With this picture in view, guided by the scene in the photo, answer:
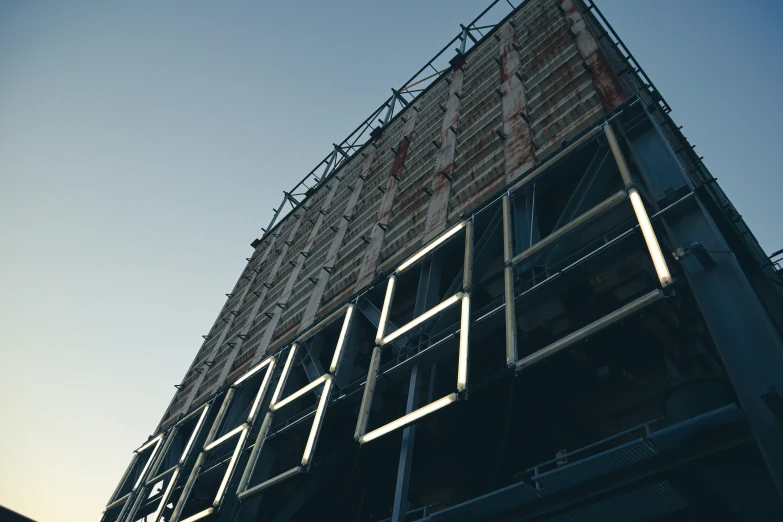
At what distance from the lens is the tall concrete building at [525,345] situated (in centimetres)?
580

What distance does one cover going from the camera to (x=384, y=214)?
1784 centimetres

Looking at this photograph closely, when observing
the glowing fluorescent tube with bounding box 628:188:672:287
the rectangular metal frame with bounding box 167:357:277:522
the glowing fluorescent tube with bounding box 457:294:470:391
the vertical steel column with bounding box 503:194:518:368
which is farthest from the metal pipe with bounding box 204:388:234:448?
the glowing fluorescent tube with bounding box 628:188:672:287

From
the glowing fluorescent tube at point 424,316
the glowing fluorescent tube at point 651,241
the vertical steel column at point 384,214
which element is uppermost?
the vertical steel column at point 384,214

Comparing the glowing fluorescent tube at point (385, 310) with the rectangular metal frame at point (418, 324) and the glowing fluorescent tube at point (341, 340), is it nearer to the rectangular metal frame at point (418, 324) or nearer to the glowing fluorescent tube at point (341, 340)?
the rectangular metal frame at point (418, 324)

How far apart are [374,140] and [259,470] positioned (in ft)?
64.2

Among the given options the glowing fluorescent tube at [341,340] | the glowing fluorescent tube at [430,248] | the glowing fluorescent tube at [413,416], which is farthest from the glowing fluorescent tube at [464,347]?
the glowing fluorescent tube at [341,340]

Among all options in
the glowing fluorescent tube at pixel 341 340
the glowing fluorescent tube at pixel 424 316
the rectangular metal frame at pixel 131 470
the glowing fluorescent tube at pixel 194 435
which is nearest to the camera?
the glowing fluorescent tube at pixel 424 316

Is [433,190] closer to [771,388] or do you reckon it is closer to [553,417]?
[553,417]

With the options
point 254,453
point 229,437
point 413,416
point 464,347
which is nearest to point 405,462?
point 413,416

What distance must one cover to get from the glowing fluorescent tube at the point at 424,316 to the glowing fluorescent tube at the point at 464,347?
293 millimetres

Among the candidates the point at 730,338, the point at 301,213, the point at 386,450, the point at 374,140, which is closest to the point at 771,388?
the point at 730,338

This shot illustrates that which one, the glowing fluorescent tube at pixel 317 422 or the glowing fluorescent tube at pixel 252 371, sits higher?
the glowing fluorescent tube at pixel 252 371

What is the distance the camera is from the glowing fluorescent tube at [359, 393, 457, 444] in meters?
7.79

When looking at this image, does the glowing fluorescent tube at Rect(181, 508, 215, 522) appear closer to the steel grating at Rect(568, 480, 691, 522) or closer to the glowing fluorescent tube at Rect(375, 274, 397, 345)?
the glowing fluorescent tube at Rect(375, 274, 397, 345)
